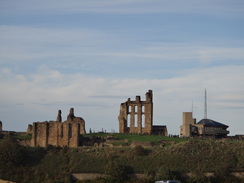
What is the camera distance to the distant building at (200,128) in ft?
276

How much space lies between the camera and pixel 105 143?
72500mm

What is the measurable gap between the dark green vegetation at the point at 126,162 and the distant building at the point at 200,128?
604 inches

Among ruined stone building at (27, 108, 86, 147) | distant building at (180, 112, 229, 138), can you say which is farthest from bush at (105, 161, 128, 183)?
distant building at (180, 112, 229, 138)

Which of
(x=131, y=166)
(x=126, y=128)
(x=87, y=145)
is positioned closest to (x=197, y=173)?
(x=131, y=166)

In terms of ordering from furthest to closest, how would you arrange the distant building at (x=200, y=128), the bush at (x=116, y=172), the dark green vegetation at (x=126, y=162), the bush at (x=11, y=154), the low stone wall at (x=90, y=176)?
the distant building at (x=200, y=128) < the bush at (x=11, y=154) < the low stone wall at (x=90, y=176) < the dark green vegetation at (x=126, y=162) < the bush at (x=116, y=172)

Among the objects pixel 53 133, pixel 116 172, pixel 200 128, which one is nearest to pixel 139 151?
pixel 116 172

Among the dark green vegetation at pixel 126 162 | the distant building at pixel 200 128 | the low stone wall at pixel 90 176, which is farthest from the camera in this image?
the distant building at pixel 200 128

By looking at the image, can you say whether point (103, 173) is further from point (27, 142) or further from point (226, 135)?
point (226, 135)

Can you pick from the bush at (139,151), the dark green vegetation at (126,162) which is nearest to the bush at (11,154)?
the dark green vegetation at (126,162)

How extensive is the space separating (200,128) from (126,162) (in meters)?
24.4

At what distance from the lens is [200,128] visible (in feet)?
279

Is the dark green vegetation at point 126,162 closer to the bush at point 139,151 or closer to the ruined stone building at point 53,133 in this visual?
the bush at point 139,151

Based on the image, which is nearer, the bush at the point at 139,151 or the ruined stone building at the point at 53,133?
the bush at the point at 139,151

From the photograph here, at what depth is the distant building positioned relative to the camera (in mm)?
84250
